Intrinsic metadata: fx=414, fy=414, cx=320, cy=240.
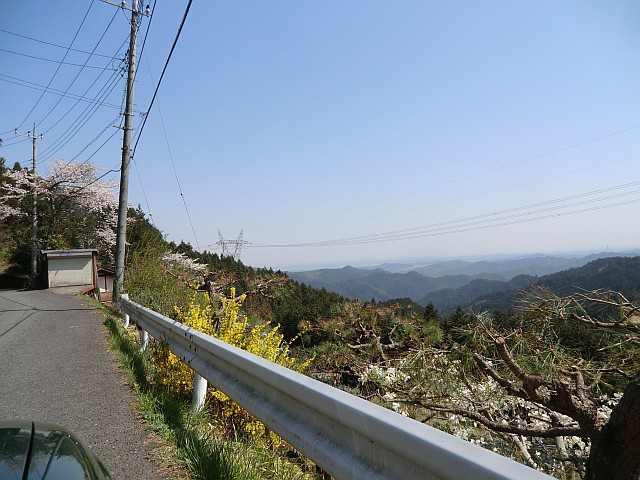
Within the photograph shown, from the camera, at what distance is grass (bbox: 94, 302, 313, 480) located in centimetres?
256

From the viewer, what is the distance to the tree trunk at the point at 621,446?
49.7 inches

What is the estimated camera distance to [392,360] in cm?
419

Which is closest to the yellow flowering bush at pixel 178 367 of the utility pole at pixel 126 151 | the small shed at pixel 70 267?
the utility pole at pixel 126 151

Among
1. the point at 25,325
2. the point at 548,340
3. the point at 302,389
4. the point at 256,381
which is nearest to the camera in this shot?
the point at 302,389

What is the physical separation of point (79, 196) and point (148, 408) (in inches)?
1265

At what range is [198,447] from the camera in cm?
288

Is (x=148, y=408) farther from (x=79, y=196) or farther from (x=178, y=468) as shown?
(x=79, y=196)

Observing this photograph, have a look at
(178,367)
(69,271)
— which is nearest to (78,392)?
(178,367)

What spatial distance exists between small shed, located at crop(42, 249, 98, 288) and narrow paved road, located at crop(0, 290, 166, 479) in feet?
69.3

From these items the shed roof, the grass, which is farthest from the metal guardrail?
the shed roof

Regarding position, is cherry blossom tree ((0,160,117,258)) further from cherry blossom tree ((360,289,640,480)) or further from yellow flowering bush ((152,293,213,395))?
cherry blossom tree ((360,289,640,480))

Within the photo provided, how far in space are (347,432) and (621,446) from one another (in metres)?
0.96

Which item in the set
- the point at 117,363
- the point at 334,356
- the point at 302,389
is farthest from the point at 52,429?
the point at 117,363

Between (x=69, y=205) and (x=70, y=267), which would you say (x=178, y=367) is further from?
(x=69, y=205)
